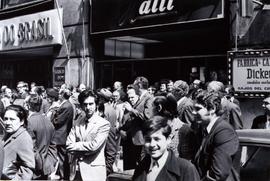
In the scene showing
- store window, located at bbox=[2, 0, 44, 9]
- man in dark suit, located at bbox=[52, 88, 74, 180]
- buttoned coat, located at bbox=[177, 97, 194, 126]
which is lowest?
man in dark suit, located at bbox=[52, 88, 74, 180]

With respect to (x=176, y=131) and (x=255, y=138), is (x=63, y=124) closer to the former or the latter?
(x=176, y=131)

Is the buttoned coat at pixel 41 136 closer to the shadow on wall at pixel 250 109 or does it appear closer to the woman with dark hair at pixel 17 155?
the woman with dark hair at pixel 17 155

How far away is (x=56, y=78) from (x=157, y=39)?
14.4ft

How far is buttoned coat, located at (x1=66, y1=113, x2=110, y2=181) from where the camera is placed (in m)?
5.34

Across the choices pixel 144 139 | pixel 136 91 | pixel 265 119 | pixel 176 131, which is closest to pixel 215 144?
pixel 144 139

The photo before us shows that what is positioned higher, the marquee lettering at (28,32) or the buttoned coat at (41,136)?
the marquee lettering at (28,32)

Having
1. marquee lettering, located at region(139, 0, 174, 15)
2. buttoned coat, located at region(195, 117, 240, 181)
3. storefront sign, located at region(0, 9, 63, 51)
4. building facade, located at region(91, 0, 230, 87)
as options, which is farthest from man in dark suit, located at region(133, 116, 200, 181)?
storefront sign, located at region(0, 9, 63, 51)

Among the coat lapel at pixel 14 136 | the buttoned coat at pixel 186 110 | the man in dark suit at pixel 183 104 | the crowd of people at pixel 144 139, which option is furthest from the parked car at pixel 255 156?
the buttoned coat at pixel 186 110

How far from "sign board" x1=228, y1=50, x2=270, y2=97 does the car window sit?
21.7 feet

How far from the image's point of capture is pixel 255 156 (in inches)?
171

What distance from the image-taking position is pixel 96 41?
1565 cm

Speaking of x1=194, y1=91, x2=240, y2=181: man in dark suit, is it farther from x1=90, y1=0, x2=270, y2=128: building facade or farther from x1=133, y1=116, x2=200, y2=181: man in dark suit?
x1=90, y1=0, x2=270, y2=128: building facade

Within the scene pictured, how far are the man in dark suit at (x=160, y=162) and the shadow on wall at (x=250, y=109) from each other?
8.24 meters

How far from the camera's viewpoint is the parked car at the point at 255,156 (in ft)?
14.0
